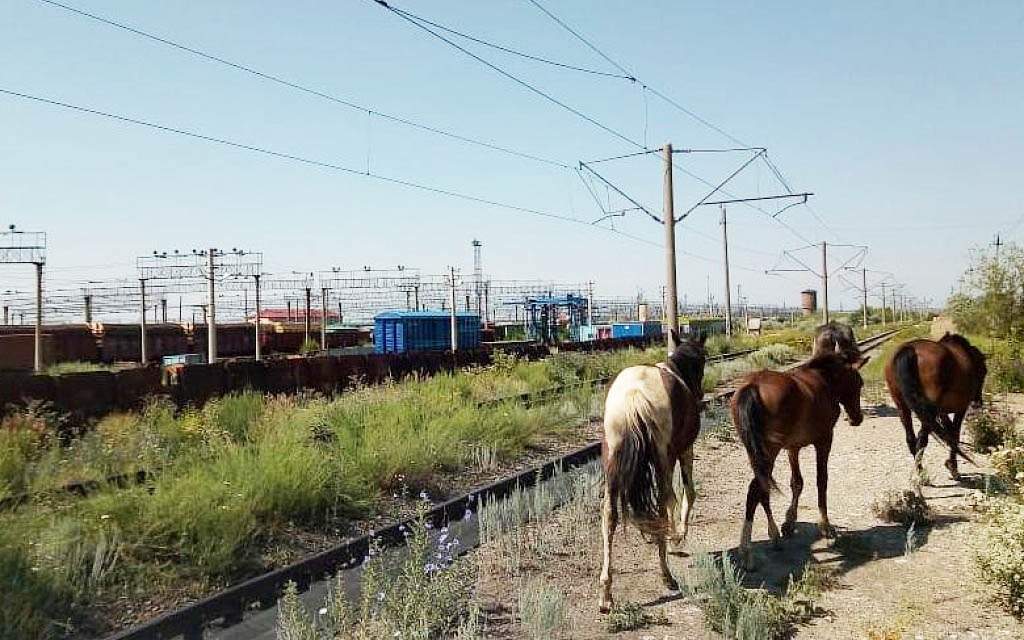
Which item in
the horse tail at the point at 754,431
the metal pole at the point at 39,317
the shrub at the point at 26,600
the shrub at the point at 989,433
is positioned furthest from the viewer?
the metal pole at the point at 39,317

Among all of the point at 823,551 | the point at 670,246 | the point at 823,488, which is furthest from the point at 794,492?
the point at 670,246

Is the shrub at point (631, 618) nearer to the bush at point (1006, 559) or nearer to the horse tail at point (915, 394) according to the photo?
the bush at point (1006, 559)

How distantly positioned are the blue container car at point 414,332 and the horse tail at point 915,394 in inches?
1036

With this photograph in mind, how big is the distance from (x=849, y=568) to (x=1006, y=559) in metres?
1.25

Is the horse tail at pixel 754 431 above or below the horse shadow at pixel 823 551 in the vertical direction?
above

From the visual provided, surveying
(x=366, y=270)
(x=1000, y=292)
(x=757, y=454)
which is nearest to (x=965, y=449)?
(x=757, y=454)

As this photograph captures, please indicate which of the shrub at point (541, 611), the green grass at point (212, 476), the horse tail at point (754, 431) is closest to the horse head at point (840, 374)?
the horse tail at point (754, 431)

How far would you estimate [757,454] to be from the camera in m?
6.13

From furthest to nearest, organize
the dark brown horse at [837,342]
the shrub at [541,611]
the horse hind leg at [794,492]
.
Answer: the dark brown horse at [837,342], the horse hind leg at [794,492], the shrub at [541,611]

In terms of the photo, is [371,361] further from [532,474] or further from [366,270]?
[366,270]

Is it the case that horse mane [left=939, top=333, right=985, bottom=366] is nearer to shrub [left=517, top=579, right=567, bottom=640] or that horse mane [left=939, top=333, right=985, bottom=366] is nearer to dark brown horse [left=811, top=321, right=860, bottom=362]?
dark brown horse [left=811, top=321, right=860, bottom=362]

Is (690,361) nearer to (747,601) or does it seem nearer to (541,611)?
(747,601)

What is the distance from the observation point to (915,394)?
8539 mm

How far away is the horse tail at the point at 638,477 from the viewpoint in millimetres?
5336
